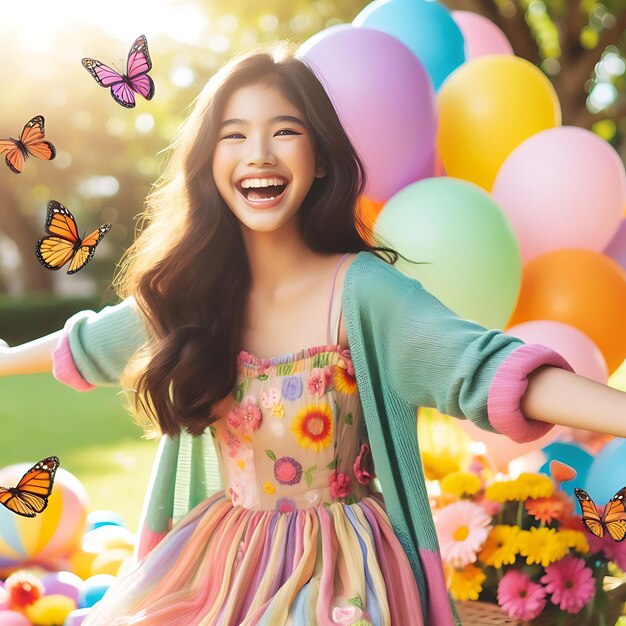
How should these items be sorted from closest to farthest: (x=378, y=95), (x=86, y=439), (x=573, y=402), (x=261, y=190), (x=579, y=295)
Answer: (x=573, y=402), (x=261, y=190), (x=378, y=95), (x=579, y=295), (x=86, y=439)

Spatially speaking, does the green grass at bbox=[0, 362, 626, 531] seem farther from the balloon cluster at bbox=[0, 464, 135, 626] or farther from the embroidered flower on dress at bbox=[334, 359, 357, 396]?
the embroidered flower on dress at bbox=[334, 359, 357, 396]

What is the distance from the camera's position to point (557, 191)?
3.13m

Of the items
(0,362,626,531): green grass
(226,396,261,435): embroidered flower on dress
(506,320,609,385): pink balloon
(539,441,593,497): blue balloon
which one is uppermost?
(226,396,261,435): embroidered flower on dress

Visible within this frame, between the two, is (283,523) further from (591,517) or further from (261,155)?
(591,517)

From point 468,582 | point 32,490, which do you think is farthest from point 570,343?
point 32,490

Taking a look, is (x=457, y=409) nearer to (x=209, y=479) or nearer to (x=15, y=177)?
(x=209, y=479)

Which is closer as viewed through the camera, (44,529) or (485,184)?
(44,529)

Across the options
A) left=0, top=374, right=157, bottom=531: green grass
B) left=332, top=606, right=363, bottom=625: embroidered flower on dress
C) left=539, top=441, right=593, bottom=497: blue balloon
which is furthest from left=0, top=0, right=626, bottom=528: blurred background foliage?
left=539, top=441, right=593, bottom=497: blue balloon

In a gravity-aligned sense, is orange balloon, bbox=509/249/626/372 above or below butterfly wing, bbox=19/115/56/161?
below

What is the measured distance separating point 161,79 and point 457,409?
10.1 meters

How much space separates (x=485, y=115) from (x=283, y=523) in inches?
73.6

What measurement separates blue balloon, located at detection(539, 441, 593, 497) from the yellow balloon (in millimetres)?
987

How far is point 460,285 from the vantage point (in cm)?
282

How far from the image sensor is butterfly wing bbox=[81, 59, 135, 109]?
6.75 feet
